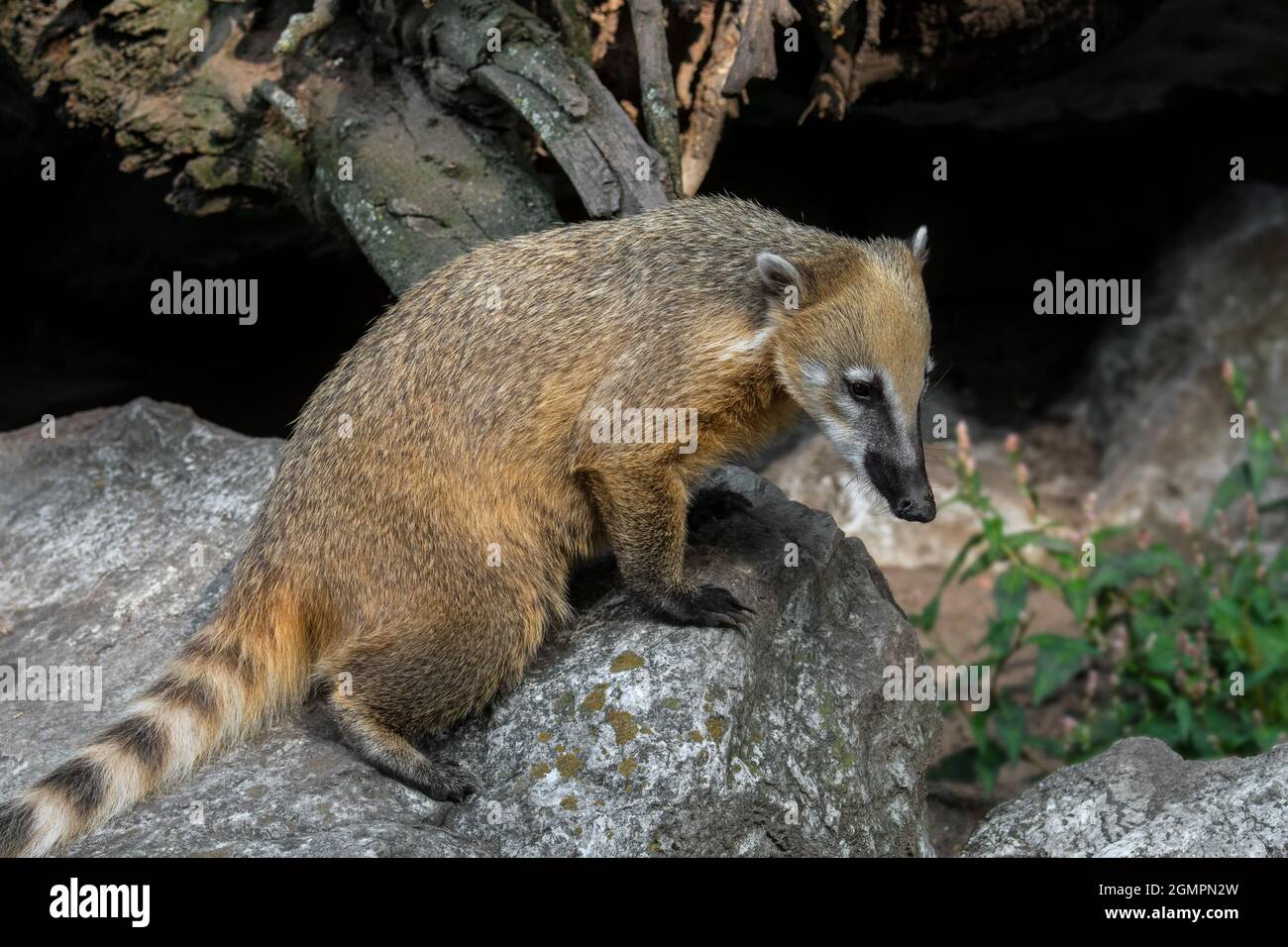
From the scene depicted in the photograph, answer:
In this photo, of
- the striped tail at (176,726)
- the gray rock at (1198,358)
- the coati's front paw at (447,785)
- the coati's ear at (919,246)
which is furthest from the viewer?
the gray rock at (1198,358)

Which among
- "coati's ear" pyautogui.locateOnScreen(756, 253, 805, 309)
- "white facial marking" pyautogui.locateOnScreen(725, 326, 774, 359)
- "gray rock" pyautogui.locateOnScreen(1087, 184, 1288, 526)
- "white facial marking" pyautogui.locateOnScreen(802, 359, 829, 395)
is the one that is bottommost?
"white facial marking" pyautogui.locateOnScreen(802, 359, 829, 395)

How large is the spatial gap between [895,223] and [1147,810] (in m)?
6.85

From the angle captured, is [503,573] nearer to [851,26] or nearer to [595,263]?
[595,263]

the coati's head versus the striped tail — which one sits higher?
the coati's head

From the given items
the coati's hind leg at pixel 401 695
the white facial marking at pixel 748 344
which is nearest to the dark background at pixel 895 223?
the white facial marking at pixel 748 344

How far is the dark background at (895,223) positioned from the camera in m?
9.48

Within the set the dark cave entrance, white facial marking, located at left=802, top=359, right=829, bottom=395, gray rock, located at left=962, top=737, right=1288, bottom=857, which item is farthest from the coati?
the dark cave entrance

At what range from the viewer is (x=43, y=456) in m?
6.68

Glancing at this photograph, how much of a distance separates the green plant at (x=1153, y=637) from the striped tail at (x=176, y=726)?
361cm

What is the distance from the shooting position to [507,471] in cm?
506

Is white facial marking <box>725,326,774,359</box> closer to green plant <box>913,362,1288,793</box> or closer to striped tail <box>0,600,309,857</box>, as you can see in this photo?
striped tail <box>0,600,309,857</box>

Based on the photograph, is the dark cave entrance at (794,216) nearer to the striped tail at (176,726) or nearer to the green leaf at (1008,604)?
the green leaf at (1008,604)

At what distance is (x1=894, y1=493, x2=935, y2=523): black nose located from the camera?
4.88 meters

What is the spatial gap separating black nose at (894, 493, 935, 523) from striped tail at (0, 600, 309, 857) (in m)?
2.24
